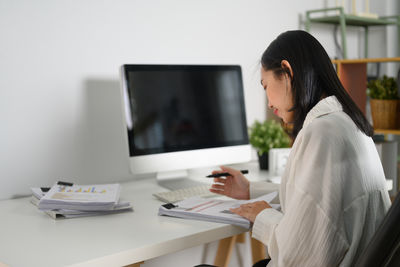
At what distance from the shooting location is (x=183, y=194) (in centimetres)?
154

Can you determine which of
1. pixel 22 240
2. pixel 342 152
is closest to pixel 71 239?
pixel 22 240

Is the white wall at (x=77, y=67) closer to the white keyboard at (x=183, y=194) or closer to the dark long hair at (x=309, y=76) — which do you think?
the white keyboard at (x=183, y=194)

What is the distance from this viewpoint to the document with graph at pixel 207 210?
1.24 metres

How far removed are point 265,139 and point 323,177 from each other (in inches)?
43.1

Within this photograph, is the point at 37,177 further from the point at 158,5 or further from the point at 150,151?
the point at 158,5

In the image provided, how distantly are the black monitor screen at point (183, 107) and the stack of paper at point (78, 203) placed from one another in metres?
0.28

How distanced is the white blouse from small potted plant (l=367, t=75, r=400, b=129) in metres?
1.28

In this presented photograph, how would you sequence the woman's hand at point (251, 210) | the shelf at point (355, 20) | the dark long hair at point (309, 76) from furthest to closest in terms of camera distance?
the shelf at point (355, 20) → the woman's hand at point (251, 210) → the dark long hair at point (309, 76)

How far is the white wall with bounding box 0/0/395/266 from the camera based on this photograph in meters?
1.62

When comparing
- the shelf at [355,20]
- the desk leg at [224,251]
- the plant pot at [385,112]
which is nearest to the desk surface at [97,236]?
Answer: the desk leg at [224,251]

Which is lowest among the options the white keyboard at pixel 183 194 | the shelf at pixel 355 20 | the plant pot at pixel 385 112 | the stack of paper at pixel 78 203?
the white keyboard at pixel 183 194

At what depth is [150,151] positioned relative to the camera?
167 cm

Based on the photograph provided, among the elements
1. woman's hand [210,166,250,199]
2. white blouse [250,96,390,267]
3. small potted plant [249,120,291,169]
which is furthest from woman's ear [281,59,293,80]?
small potted plant [249,120,291,169]

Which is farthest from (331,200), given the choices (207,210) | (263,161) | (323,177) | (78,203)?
(263,161)
